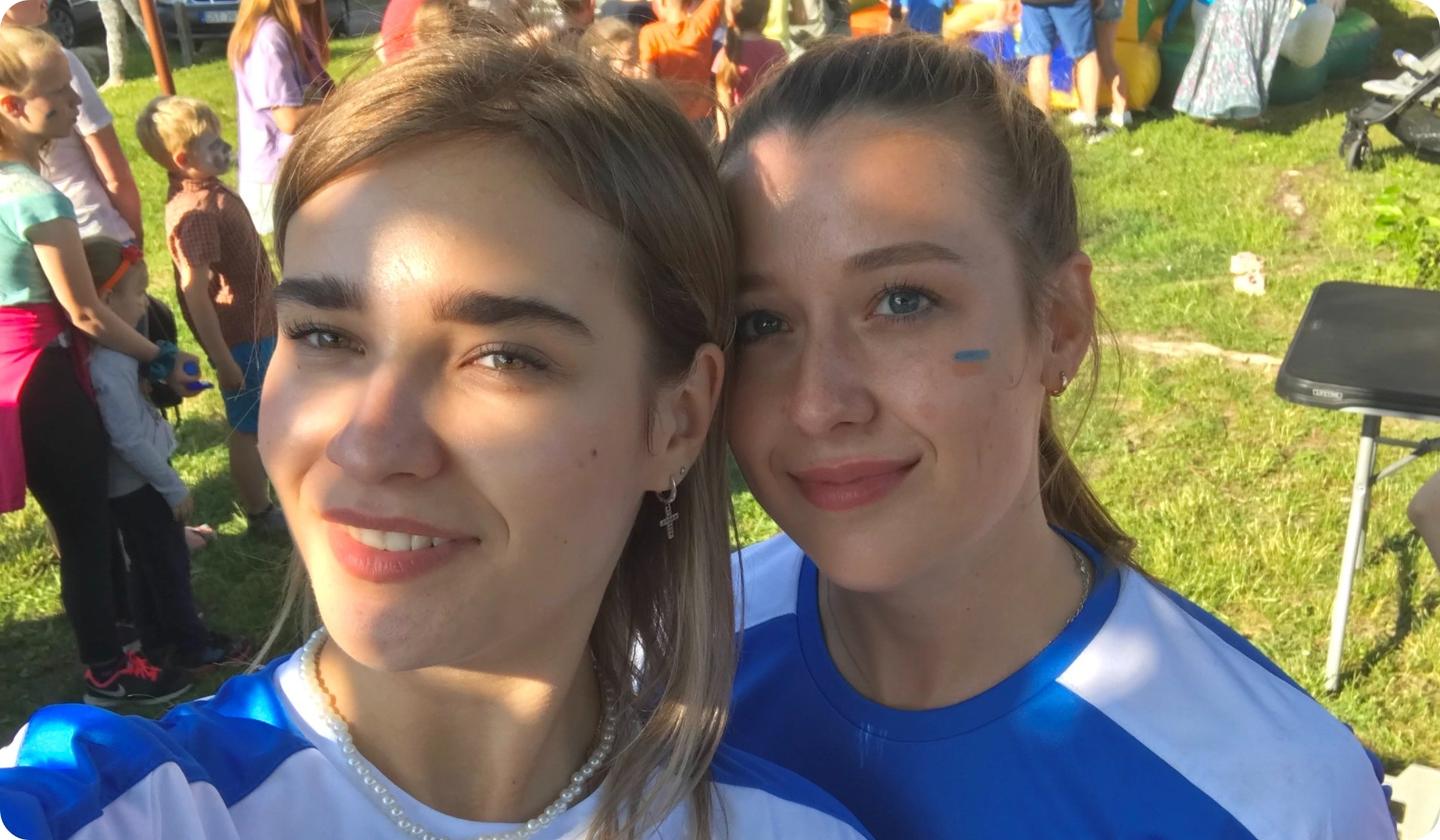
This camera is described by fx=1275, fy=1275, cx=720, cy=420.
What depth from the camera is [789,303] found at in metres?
1.61

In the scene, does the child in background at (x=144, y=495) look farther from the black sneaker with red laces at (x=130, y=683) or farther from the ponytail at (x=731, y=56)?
the ponytail at (x=731, y=56)

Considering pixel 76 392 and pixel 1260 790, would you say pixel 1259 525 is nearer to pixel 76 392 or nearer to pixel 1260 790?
pixel 1260 790

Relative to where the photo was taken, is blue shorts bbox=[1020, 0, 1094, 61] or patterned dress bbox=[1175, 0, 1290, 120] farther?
patterned dress bbox=[1175, 0, 1290, 120]

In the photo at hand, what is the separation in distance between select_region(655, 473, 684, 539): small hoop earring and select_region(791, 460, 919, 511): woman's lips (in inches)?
6.7

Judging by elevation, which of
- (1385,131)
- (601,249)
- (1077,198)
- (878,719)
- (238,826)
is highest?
(601,249)

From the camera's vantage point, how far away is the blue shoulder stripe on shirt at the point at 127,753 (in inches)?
43.9

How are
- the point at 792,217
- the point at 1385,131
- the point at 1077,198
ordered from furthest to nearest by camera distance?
the point at 1385,131 < the point at 1077,198 < the point at 792,217

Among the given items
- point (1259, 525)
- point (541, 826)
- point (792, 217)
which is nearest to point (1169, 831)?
point (541, 826)

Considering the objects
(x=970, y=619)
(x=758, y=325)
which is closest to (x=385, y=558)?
(x=758, y=325)

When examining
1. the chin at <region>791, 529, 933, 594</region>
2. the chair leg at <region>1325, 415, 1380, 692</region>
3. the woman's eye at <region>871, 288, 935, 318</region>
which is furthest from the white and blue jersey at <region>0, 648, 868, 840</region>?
the chair leg at <region>1325, 415, 1380, 692</region>

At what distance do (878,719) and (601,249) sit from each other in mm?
754

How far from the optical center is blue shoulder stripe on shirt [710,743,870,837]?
5.21 feet

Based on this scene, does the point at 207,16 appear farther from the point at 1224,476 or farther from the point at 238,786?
the point at 238,786

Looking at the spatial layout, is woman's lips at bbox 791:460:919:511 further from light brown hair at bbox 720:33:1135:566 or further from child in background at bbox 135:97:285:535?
child in background at bbox 135:97:285:535
